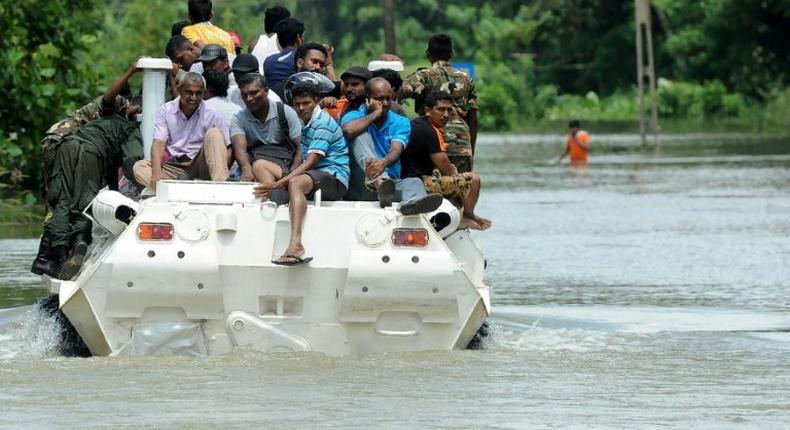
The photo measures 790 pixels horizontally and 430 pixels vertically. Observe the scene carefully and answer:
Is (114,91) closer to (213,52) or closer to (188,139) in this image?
(213,52)

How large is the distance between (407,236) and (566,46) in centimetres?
7546

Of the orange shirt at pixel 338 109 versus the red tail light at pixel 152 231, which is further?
the orange shirt at pixel 338 109

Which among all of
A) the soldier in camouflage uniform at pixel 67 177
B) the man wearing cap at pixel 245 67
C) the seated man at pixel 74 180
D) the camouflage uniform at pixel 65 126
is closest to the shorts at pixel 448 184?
the man wearing cap at pixel 245 67

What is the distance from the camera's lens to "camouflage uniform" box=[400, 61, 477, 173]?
13.6 meters

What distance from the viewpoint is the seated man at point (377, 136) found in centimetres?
1211

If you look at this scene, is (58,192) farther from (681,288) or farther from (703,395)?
(681,288)

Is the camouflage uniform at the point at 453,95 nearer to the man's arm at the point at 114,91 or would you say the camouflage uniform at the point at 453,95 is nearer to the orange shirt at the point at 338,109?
the orange shirt at the point at 338,109

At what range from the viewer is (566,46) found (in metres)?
85.9

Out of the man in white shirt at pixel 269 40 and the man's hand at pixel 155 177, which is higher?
the man in white shirt at pixel 269 40

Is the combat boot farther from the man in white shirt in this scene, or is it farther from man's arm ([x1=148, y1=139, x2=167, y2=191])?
the man in white shirt

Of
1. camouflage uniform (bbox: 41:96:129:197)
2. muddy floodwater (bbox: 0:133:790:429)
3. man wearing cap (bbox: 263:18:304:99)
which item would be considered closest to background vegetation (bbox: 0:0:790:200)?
muddy floodwater (bbox: 0:133:790:429)

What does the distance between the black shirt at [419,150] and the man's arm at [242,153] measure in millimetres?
1102

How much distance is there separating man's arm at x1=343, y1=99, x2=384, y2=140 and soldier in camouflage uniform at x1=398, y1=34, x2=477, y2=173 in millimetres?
1084

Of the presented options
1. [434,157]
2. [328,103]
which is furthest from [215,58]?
[434,157]
